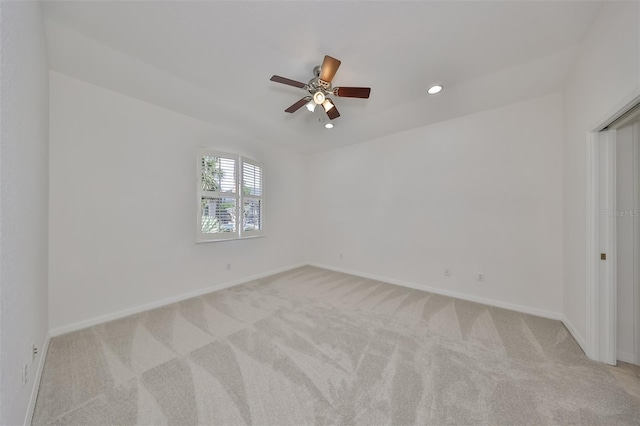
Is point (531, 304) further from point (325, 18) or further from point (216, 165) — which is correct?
point (216, 165)

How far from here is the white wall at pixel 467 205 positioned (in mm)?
2732

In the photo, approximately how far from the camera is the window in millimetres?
3447

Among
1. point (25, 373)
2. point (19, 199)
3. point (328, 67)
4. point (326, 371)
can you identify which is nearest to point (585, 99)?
point (328, 67)

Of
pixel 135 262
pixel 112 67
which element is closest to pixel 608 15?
pixel 112 67

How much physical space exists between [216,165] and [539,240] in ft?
15.4

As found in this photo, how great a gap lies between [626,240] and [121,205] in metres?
5.20

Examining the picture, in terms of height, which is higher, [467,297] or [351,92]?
[351,92]

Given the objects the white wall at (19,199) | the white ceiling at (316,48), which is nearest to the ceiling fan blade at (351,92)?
the white ceiling at (316,48)

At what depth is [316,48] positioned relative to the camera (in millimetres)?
2033

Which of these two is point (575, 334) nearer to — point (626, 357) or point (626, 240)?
point (626, 357)

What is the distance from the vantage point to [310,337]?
88.6 inches

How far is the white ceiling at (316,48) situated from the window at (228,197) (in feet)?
3.02

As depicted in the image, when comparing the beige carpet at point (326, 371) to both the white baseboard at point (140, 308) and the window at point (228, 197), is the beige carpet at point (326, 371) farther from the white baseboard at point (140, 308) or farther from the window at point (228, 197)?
the window at point (228, 197)

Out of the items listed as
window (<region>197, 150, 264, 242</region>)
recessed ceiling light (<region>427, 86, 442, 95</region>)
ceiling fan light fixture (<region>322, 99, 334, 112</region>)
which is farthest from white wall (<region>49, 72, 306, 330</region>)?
recessed ceiling light (<region>427, 86, 442, 95</region>)
